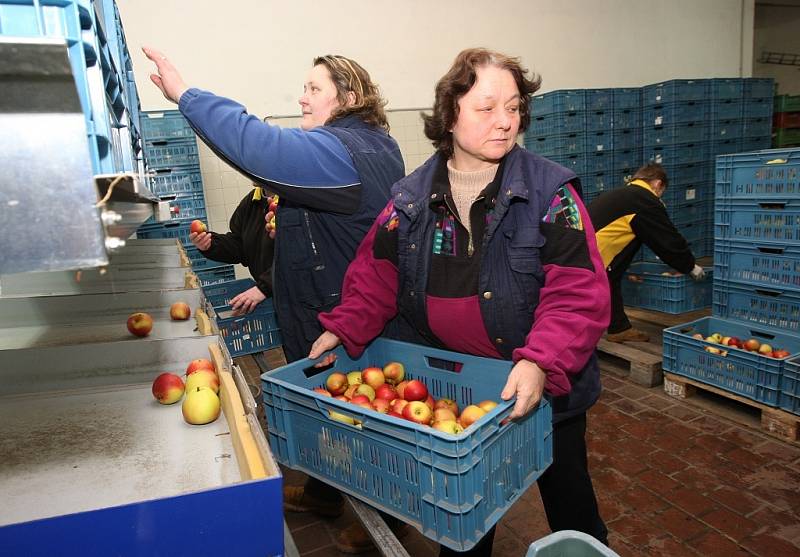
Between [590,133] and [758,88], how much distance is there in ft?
8.31

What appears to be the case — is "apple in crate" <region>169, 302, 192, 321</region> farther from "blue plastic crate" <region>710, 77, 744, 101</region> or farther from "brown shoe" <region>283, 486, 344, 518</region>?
"blue plastic crate" <region>710, 77, 744, 101</region>

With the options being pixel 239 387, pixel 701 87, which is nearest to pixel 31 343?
pixel 239 387

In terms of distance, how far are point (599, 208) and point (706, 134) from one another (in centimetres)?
398

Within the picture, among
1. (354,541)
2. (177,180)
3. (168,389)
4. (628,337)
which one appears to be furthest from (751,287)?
(177,180)

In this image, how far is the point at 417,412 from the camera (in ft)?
5.83

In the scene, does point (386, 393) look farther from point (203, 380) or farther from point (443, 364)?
point (203, 380)

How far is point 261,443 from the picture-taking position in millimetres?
988

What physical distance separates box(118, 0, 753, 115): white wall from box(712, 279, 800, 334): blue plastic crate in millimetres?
4212

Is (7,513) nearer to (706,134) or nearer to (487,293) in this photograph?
(487,293)

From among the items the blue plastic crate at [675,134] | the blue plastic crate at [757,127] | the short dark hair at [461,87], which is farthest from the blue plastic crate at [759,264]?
the blue plastic crate at [757,127]

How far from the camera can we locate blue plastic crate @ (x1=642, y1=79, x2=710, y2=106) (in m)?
7.02

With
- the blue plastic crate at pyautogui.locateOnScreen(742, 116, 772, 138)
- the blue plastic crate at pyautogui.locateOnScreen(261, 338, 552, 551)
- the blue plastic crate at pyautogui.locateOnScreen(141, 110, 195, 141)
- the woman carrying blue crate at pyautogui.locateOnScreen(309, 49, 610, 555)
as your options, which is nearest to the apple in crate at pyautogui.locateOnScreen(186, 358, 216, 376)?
the blue plastic crate at pyautogui.locateOnScreen(261, 338, 552, 551)

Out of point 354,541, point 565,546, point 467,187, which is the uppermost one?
point 467,187

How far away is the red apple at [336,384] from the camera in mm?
1986
